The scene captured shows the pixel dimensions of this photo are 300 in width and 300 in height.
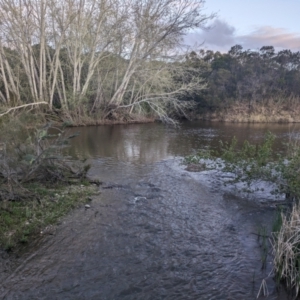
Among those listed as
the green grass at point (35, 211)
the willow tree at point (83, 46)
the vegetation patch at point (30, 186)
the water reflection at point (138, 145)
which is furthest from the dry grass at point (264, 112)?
the green grass at point (35, 211)

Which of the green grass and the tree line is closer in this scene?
the green grass

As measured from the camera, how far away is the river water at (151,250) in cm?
463

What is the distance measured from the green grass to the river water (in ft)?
0.98

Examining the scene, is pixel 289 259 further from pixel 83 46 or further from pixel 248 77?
pixel 248 77

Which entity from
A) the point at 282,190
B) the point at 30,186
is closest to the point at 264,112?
the point at 282,190

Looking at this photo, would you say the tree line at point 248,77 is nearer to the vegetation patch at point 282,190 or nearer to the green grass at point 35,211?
the vegetation patch at point 282,190

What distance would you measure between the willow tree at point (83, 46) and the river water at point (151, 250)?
1728 centimetres

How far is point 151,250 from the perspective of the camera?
18.9ft

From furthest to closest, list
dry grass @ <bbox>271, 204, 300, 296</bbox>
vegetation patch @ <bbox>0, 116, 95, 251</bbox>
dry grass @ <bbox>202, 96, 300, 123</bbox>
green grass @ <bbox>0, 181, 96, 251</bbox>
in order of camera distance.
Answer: dry grass @ <bbox>202, 96, 300, 123</bbox>
vegetation patch @ <bbox>0, 116, 95, 251</bbox>
green grass @ <bbox>0, 181, 96, 251</bbox>
dry grass @ <bbox>271, 204, 300, 296</bbox>

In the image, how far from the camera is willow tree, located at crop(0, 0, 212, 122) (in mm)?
22969

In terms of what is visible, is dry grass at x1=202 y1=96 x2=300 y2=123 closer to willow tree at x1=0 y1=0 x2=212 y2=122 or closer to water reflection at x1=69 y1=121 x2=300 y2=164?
willow tree at x1=0 y1=0 x2=212 y2=122

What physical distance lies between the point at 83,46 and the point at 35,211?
22.5 meters

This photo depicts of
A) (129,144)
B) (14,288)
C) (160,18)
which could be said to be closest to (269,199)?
(14,288)

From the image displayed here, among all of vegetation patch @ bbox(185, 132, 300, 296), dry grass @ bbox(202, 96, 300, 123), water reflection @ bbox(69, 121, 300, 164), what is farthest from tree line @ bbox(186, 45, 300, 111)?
vegetation patch @ bbox(185, 132, 300, 296)
